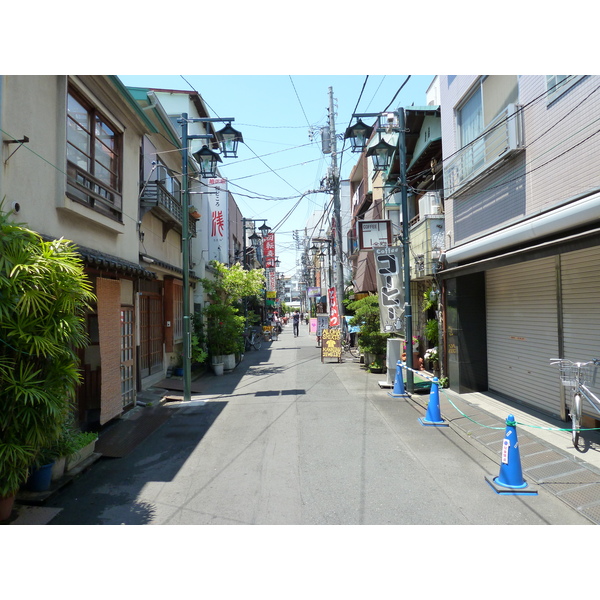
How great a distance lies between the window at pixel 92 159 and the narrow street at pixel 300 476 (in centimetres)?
502

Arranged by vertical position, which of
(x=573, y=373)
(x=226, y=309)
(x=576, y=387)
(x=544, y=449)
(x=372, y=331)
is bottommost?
(x=544, y=449)

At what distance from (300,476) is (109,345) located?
16.1 feet

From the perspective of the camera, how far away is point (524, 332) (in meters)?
9.02

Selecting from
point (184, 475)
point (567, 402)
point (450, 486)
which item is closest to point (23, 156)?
point (184, 475)

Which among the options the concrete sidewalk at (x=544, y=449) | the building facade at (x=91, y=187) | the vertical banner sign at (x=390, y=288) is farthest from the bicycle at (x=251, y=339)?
the concrete sidewalk at (x=544, y=449)

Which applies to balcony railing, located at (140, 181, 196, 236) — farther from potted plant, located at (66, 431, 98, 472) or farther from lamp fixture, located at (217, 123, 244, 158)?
potted plant, located at (66, 431, 98, 472)

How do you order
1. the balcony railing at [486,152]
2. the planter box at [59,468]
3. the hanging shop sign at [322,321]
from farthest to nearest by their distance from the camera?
the hanging shop sign at [322,321]
the balcony railing at [486,152]
the planter box at [59,468]

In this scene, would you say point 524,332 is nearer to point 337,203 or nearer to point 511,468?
point 511,468

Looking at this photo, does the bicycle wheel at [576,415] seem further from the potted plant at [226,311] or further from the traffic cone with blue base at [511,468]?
the potted plant at [226,311]

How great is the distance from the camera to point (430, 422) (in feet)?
27.0

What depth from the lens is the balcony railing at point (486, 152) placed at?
802cm

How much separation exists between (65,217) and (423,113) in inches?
458

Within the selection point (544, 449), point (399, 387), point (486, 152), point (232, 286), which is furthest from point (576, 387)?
point (232, 286)

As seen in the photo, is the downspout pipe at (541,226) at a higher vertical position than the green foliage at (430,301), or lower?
higher
